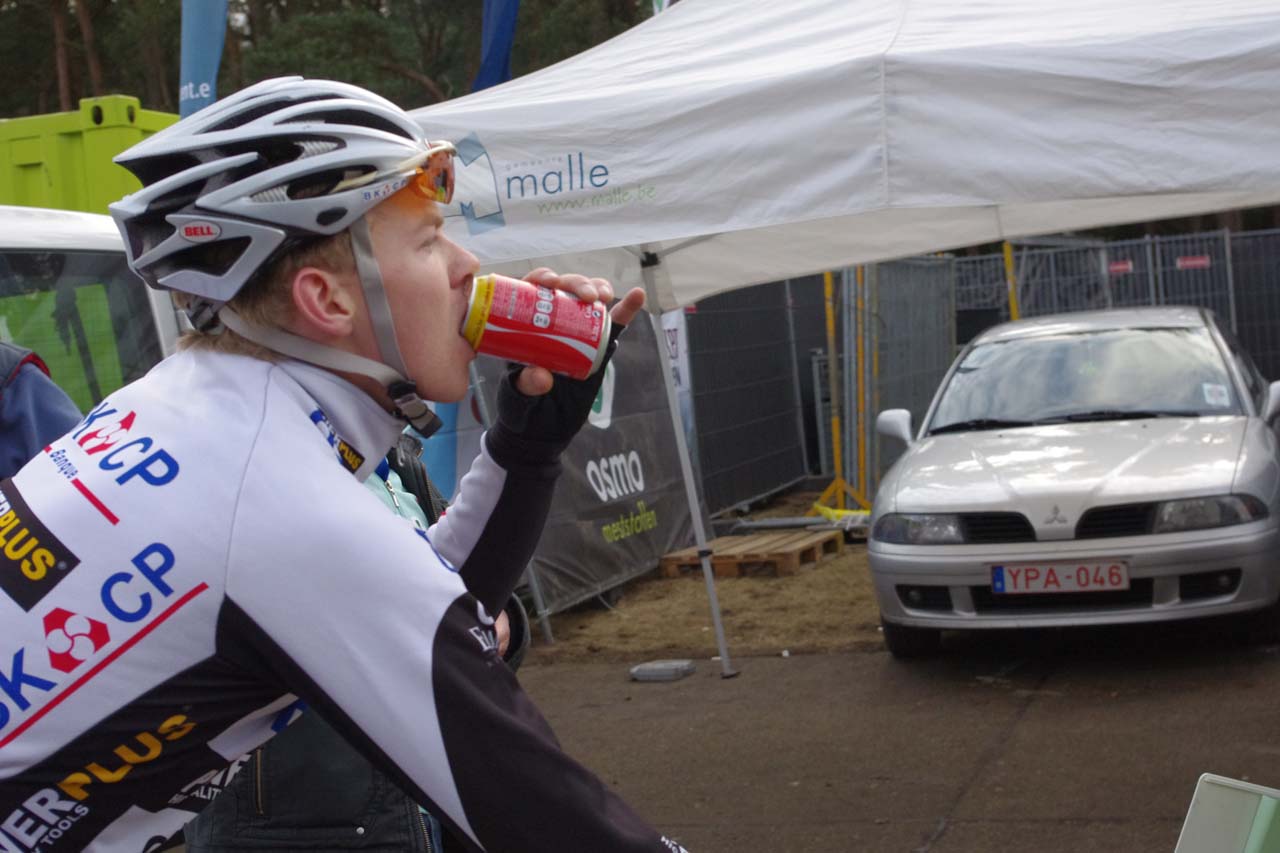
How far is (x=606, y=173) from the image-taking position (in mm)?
4953

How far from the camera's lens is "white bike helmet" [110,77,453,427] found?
4.68 feet

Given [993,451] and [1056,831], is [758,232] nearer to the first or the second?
[993,451]

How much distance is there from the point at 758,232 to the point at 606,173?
1.84 meters

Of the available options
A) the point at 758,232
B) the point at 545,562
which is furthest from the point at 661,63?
the point at 545,562

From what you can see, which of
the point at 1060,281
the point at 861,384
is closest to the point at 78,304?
the point at 861,384

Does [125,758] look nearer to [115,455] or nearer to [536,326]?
[115,455]

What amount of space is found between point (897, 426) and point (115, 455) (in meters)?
6.85

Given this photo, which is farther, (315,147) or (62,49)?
(62,49)

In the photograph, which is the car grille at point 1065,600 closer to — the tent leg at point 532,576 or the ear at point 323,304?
the tent leg at point 532,576

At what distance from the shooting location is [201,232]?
1438mm

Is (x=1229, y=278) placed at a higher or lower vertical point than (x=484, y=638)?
lower

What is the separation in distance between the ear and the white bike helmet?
2 centimetres

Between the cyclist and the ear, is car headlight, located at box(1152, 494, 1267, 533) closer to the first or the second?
the cyclist

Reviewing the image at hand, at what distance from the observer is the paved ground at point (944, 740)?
16.7 feet
